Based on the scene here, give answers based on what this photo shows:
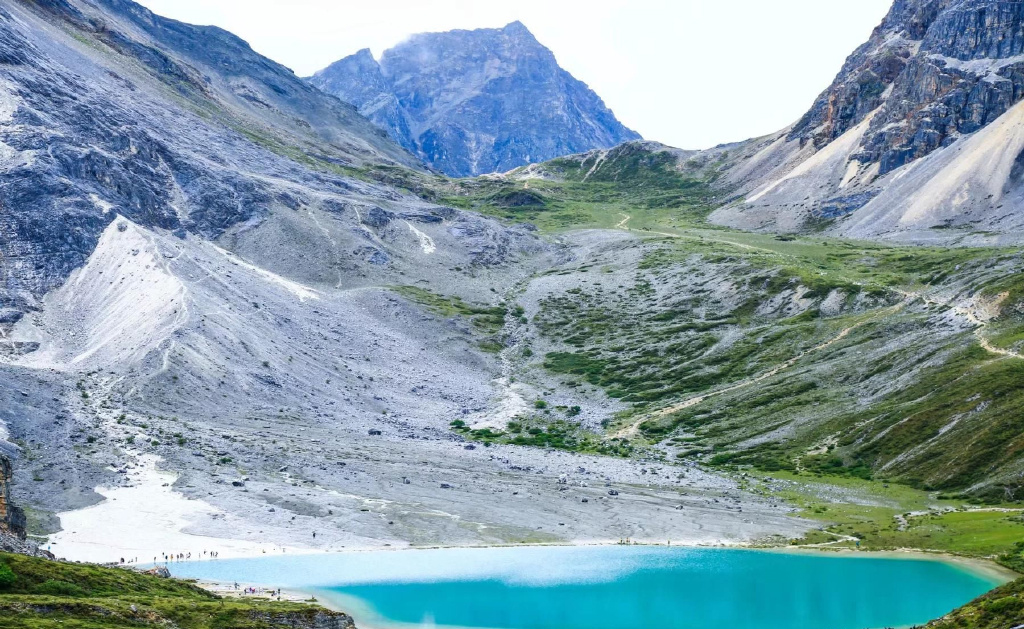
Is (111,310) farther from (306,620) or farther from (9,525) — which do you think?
(306,620)

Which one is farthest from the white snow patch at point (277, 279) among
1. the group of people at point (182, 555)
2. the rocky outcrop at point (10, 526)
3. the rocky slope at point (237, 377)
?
the rocky outcrop at point (10, 526)

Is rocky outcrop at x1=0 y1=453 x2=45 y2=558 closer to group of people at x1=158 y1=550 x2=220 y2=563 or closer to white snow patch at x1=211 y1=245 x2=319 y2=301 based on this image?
group of people at x1=158 y1=550 x2=220 y2=563

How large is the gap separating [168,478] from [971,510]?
81.4 meters

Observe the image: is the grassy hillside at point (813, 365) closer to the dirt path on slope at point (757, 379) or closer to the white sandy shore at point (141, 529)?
the dirt path on slope at point (757, 379)

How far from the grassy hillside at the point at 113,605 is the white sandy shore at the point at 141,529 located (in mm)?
24612

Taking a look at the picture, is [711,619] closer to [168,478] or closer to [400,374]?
[168,478]

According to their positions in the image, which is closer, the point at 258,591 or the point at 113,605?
the point at 113,605

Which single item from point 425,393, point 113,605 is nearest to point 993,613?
point 113,605

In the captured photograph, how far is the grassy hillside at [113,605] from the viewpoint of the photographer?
1537 inches

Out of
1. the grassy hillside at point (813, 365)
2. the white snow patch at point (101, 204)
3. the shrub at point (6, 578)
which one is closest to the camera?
the shrub at point (6, 578)

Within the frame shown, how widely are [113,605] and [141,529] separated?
1693 inches

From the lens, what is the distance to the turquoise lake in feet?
219

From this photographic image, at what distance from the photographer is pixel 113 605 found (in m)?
42.0

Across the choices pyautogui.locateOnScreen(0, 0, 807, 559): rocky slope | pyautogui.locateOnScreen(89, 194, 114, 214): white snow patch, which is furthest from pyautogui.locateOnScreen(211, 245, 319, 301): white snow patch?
pyautogui.locateOnScreen(89, 194, 114, 214): white snow patch
